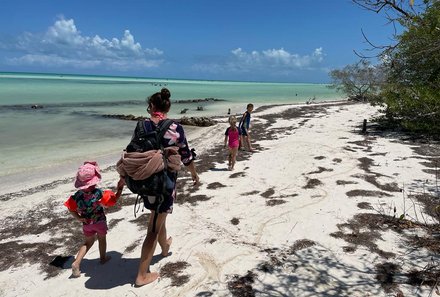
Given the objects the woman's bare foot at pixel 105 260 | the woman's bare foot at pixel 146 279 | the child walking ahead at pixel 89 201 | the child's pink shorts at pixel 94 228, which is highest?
the child walking ahead at pixel 89 201

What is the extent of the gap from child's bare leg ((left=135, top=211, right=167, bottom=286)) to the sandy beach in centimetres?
11

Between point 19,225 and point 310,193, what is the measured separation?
5.60 metres

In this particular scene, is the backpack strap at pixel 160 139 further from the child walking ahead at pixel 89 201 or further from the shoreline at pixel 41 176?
the shoreline at pixel 41 176

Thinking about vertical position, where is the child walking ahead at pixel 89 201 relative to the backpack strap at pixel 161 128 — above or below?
below

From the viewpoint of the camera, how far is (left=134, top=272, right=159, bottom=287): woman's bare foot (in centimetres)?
406

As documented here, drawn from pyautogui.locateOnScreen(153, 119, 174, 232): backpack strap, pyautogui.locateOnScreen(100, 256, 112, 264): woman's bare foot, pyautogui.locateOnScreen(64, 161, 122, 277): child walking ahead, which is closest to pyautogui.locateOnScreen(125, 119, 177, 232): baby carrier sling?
pyautogui.locateOnScreen(153, 119, 174, 232): backpack strap

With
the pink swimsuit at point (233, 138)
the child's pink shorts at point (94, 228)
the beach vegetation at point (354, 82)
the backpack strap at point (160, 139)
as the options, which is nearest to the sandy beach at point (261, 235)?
the child's pink shorts at point (94, 228)

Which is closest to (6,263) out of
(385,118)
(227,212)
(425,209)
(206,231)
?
(206,231)

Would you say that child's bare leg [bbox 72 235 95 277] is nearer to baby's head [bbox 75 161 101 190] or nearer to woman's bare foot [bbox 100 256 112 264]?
woman's bare foot [bbox 100 256 112 264]

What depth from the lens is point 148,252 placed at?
3.91 m

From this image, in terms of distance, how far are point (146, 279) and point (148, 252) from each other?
0.42 metres

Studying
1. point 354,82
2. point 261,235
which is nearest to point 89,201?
point 261,235

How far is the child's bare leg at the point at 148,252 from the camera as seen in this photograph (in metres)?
3.84

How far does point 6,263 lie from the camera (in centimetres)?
487
